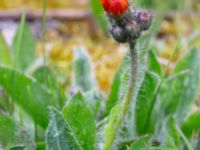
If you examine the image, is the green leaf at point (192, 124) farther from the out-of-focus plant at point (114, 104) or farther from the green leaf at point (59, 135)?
the green leaf at point (59, 135)

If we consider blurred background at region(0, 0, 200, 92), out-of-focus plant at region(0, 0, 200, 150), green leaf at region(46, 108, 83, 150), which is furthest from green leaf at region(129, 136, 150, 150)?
blurred background at region(0, 0, 200, 92)

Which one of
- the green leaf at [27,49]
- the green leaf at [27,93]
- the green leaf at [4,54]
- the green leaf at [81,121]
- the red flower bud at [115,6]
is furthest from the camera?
the green leaf at [27,49]

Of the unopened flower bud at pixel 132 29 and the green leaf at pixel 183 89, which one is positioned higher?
the unopened flower bud at pixel 132 29

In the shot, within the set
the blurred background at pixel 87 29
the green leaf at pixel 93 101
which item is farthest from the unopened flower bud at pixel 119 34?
the blurred background at pixel 87 29

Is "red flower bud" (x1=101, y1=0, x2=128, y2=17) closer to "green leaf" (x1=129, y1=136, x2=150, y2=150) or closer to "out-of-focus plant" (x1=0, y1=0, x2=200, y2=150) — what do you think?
"out-of-focus plant" (x1=0, y1=0, x2=200, y2=150)

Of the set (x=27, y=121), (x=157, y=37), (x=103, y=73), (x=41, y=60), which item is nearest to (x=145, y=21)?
(x=27, y=121)

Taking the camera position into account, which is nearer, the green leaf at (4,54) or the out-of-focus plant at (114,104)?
the out-of-focus plant at (114,104)

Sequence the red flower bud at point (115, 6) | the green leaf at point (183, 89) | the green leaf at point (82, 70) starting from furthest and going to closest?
the green leaf at point (82, 70), the green leaf at point (183, 89), the red flower bud at point (115, 6)

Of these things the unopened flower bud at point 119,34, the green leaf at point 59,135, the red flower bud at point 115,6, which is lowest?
the green leaf at point 59,135

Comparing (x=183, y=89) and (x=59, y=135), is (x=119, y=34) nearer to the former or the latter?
(x=59, y=135)
